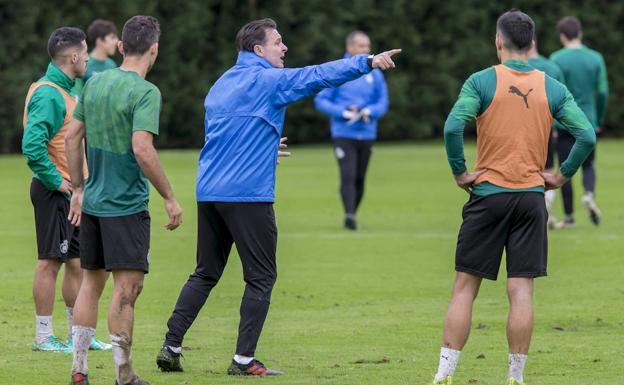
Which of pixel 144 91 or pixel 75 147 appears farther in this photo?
pixel 75 147

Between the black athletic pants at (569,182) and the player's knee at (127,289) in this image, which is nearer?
the player's knee at (127,289)

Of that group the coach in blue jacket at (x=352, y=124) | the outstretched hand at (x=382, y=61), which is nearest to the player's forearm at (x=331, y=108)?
the coach in blue jacket at (x=352, y=124)

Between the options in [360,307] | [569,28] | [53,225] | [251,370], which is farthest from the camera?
[569,28]

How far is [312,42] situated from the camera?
32.4 metres

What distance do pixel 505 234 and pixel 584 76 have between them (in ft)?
30.6

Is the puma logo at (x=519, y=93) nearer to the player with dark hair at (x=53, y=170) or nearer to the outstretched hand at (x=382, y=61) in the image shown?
the outstretched hand at (x=382, y=61)

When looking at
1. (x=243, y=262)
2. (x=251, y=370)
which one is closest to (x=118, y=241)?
(x=243, y=262)

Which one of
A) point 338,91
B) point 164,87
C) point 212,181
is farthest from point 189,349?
point 164,87

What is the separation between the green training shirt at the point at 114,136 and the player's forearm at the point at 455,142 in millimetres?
1608

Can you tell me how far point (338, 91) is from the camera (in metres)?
16.4

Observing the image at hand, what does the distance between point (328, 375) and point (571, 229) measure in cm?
900

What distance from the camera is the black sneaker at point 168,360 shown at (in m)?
7.94

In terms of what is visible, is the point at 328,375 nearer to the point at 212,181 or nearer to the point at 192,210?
the point at 212,181

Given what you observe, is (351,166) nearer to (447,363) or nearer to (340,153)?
(340,153)
